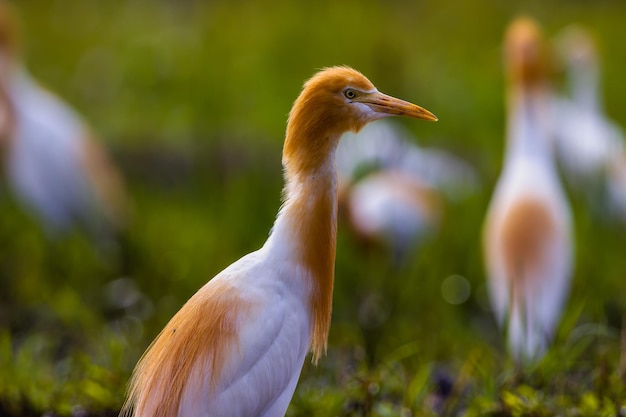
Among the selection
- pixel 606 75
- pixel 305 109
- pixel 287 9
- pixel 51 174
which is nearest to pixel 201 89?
pixel 51 174

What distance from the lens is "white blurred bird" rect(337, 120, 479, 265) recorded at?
516cm

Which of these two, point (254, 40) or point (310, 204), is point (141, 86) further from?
point (310, 204)

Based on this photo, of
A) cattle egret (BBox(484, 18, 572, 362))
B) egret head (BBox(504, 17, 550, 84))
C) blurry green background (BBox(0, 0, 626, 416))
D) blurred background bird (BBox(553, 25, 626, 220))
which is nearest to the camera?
blurry green background (BBox(0, 0, 626, 416))

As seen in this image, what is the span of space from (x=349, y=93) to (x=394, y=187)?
9.70 feet

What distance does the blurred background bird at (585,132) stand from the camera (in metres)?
5.77

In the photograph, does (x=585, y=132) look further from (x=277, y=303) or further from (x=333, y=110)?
(x=277, y=303)

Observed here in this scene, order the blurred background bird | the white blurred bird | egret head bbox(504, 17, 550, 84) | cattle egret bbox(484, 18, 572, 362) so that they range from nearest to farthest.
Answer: cattle egret bbox(484, 18, 572, 362) < egret head bbox(504, 17, 550, 84) < the white blurred bird < the blurred background bird

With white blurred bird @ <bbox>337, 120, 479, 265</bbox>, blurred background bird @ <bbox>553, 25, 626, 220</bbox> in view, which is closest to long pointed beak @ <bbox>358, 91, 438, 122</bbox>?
white blurred bird @ <bbox>337, 120, 479, 265</bbox>

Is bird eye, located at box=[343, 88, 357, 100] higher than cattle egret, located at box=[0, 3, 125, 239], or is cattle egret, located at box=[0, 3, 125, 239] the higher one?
bird eye, located at box=[343, 88, 357, 100]

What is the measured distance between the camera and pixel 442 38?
8820 millimetres

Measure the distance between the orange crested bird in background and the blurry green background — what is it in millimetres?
533

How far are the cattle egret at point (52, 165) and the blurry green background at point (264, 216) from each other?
249 mm

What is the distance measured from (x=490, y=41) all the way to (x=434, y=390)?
5.83m

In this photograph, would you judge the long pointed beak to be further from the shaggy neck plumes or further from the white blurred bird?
the white blurred bird
